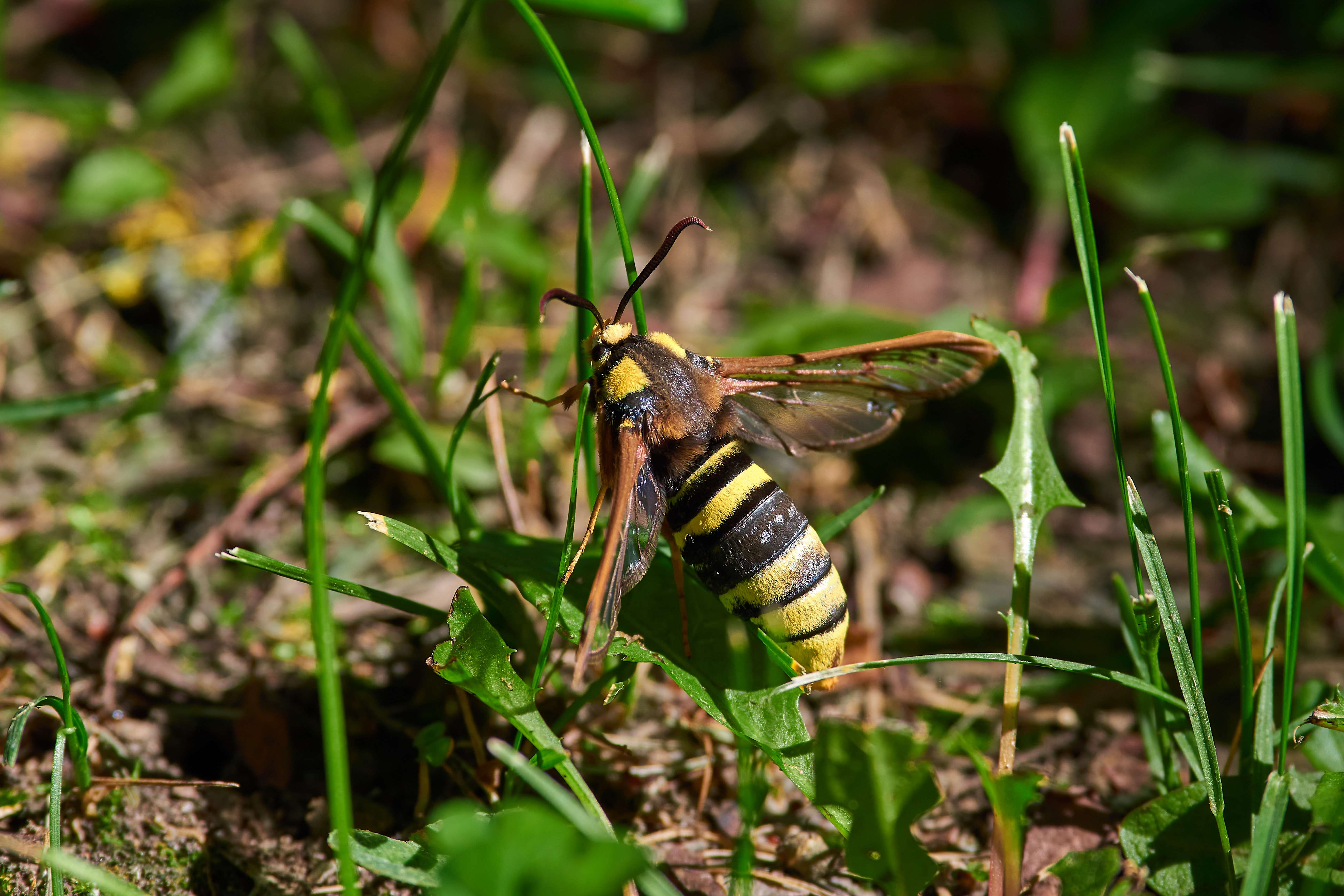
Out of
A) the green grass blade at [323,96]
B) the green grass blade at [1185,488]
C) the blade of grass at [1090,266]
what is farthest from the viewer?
the green grass blade at [323,96]

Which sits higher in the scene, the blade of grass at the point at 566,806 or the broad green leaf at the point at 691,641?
the broad green leaf at the point at 691,641

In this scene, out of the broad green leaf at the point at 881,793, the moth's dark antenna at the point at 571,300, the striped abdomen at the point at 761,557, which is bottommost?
the broad green leaf at the point at 881,793

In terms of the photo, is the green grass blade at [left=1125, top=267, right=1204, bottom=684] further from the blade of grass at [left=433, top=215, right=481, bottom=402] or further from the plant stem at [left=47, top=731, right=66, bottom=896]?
the plant stem at [left=47, top=731, right=66, bottom=896]

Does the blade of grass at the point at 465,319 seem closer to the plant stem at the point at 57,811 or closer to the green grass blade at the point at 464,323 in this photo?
the green grass blade at the point at 464,323

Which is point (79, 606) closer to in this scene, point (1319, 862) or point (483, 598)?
Result: point (483, 598)

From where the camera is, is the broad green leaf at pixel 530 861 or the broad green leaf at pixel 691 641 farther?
the broad green leaf at pixel 691 641

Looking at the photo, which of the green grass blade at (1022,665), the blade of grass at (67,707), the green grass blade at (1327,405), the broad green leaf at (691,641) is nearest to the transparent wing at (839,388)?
the broad green leaf at (691,641)
